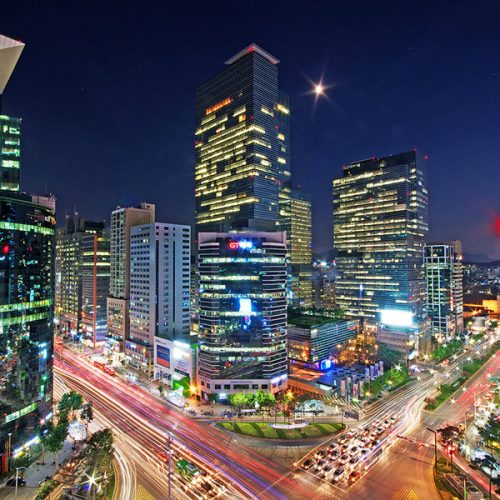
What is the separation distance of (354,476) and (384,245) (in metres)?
107

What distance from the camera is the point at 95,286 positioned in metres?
148

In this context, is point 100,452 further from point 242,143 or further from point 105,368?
point 242,143

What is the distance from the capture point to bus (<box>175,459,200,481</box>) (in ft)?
175

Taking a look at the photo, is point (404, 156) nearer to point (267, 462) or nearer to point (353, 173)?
point (353, 173)

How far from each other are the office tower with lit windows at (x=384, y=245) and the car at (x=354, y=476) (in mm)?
78264

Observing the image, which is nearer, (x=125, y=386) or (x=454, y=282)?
(x=125, y=386)

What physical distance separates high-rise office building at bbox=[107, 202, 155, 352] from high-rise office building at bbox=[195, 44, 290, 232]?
1520 inches

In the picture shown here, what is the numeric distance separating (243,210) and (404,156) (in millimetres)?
71646

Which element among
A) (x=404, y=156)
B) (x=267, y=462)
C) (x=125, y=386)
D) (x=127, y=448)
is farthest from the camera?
(x=404, y=156)

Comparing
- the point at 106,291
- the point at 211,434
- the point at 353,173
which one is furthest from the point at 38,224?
the point at 353,173

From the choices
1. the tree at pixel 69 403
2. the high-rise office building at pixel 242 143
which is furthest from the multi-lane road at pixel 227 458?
the high-rise office building at pixel 242 143

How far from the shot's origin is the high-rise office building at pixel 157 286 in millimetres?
118375

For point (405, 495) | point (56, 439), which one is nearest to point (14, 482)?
point (56, 439)

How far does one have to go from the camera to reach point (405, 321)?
123688mm
